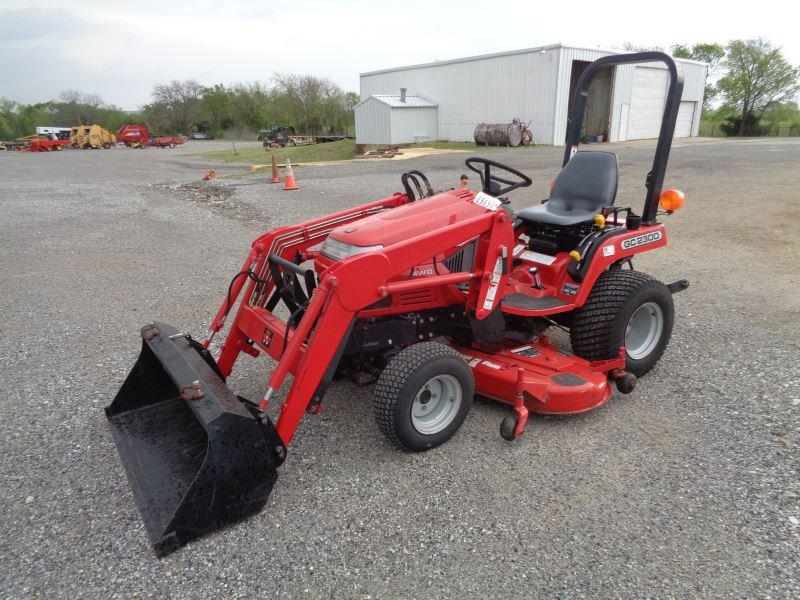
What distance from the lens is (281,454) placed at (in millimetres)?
2574

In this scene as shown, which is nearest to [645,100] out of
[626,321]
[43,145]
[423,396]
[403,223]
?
[626,321]

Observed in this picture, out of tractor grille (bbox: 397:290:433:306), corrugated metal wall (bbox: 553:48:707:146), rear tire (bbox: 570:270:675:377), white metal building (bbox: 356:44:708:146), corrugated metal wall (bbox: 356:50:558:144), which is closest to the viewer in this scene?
tractor grille (bbox: 397:290:433:306)

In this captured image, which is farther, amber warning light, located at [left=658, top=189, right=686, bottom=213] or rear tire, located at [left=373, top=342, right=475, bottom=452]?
amber warning light, located at [left=658, top=189, right=686, bottom=213]

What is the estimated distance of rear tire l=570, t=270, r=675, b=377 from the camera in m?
3.58

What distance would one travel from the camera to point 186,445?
2.95m

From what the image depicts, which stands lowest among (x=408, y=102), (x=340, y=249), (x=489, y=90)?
(x=340, y=249)

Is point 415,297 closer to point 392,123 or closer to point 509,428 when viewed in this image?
point 509,428

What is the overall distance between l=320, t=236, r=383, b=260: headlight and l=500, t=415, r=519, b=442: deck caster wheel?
119cm

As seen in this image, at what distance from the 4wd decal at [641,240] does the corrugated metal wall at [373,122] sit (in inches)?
876

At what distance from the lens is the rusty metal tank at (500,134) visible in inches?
857

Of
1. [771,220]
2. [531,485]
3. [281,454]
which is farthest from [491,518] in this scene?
[771,220]

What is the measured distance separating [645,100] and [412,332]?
26.2 meters

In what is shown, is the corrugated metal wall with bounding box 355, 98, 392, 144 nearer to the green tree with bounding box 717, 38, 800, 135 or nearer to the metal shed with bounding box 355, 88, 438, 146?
the metal shed with bounding box 355, 88, 438, 146

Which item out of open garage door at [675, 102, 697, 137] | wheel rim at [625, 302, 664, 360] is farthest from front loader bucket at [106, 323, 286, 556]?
open garage door at [675, 102, 697, 137]
